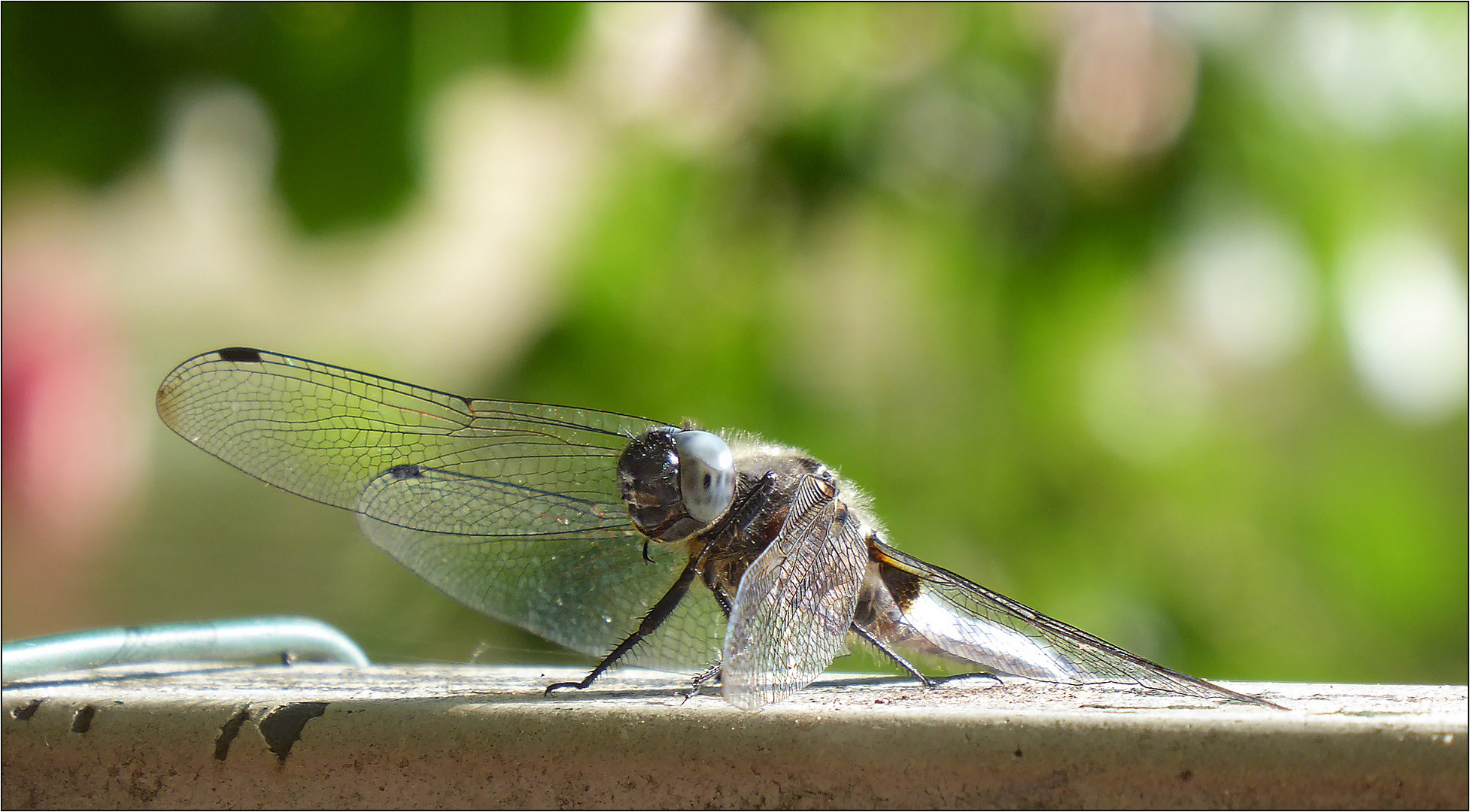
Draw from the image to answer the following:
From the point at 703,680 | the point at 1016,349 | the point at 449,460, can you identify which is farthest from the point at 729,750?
the point at 1016,349

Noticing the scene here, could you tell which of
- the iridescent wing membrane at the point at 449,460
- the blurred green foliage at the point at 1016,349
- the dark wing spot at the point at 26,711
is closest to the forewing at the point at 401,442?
the iridescent wing membrane at the point at 449,460

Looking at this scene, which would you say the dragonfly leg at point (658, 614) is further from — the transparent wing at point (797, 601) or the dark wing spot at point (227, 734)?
the dark wing spot at point (227, 734)

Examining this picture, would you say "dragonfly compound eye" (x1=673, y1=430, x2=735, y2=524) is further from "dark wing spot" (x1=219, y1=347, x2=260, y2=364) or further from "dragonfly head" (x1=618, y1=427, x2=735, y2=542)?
"dark wing spot" (x1=219, y1=347, x2=260, y2=364)

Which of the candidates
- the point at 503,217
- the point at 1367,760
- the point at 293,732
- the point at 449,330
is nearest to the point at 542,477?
the point at 293,732

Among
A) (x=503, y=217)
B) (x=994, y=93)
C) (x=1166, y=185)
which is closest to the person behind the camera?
(x=1166, y=185)

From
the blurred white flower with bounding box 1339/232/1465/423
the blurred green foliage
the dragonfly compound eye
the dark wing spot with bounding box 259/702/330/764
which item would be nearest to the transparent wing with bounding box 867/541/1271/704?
the dragonfly compound eye

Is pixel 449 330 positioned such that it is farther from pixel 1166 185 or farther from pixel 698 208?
pixel 1166 185
